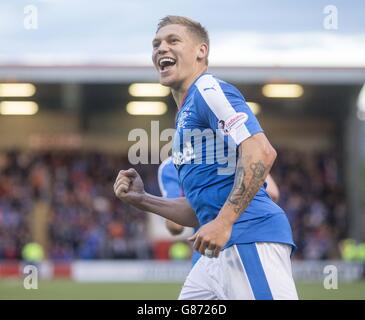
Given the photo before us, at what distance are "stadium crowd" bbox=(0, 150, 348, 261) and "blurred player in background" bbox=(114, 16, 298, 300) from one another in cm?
1802

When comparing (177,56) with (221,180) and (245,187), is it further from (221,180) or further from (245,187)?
(245,187)

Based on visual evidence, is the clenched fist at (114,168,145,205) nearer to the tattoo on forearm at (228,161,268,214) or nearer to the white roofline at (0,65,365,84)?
the tattoo on forearm at (228,161,268,214)

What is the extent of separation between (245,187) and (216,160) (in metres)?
0.33

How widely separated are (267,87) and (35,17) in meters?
16.0

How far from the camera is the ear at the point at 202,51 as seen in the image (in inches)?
186

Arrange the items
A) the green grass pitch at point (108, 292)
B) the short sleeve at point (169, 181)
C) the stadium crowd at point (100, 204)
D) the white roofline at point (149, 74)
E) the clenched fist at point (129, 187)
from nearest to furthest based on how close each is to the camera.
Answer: the clenched fist at point (129, 187) → the short sleeve at point (169, 181) → the green grass pitch at point (108, 292) → the white roofline at point (149, 74) → the stadium crowd at point (100, 204)

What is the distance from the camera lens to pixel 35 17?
742cm

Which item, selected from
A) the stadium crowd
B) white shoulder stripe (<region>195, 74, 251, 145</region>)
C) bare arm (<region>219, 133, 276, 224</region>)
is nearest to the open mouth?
white shoulder stripe (<region>195, 74, 251, 145</region>)

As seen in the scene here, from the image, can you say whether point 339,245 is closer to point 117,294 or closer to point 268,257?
point 117,294

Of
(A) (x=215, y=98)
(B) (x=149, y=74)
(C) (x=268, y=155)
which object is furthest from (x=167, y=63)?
(B) (x=149, y=74)

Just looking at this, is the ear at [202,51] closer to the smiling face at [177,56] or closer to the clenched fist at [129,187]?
the smiling face at [177,56]

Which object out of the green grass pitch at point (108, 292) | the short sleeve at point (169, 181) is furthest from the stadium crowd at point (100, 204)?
the short sleeve at point (169, 181)

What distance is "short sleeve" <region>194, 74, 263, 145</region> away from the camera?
4195 millimetres

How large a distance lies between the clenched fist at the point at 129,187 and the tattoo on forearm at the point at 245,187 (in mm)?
635
